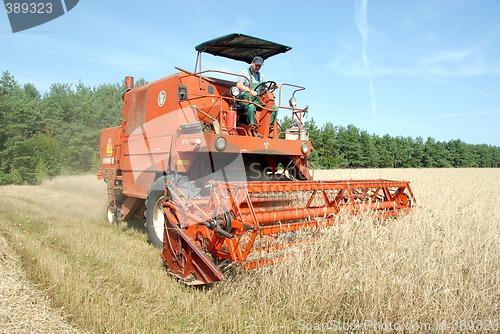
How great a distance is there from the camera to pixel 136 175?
703 centimetres

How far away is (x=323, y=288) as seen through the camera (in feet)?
11.1

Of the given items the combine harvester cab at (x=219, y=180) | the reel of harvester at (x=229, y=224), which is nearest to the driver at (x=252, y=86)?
the combine harvester cab at (x=219, y=180)

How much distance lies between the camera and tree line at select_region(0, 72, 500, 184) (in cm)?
2367

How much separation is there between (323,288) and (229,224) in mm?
1100

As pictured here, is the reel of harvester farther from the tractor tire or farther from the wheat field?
the tractor tire

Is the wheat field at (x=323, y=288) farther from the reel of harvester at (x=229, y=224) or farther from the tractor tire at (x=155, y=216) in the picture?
the tractor tire at (x=155, y=216)

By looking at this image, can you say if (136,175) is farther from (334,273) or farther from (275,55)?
(334,273)

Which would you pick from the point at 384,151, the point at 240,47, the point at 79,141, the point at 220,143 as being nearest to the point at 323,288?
the point at 220,143

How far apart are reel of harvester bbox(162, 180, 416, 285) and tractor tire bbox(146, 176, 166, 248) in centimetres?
97

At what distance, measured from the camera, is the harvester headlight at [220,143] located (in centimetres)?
485

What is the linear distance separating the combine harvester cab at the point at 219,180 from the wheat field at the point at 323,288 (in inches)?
11.2

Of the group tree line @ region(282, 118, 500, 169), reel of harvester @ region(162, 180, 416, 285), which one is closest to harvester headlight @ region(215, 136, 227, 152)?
reel of harvester @ region(162, 180, 416, 285)

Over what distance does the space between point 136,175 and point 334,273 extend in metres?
4.62

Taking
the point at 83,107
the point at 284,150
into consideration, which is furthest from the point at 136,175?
the point at 83,107
